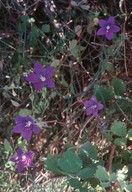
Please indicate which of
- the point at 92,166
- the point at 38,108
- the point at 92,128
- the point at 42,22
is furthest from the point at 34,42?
the point at 92,166

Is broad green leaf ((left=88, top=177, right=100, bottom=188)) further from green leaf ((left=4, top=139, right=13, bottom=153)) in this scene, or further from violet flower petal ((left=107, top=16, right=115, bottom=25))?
violet flower petal ((left=107, top=16, right=115, bottom=25))

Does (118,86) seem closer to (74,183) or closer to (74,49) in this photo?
(74,49)

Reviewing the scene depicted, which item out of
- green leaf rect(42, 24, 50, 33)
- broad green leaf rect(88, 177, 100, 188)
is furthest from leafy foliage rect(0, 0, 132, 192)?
broad green leaf rect(88, 177, 100, 188)

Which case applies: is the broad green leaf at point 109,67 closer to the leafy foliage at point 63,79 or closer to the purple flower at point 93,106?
the leafy foliage at point 63,79

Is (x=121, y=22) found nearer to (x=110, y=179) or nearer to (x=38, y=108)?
(x=38, y=108)

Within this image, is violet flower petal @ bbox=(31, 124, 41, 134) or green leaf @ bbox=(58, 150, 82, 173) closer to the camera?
green leaf @ bbox=(58, 150, 82, 173)

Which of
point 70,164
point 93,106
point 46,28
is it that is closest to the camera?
point 70,164

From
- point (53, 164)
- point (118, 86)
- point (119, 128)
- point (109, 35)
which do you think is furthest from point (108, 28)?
point (53, 164)
